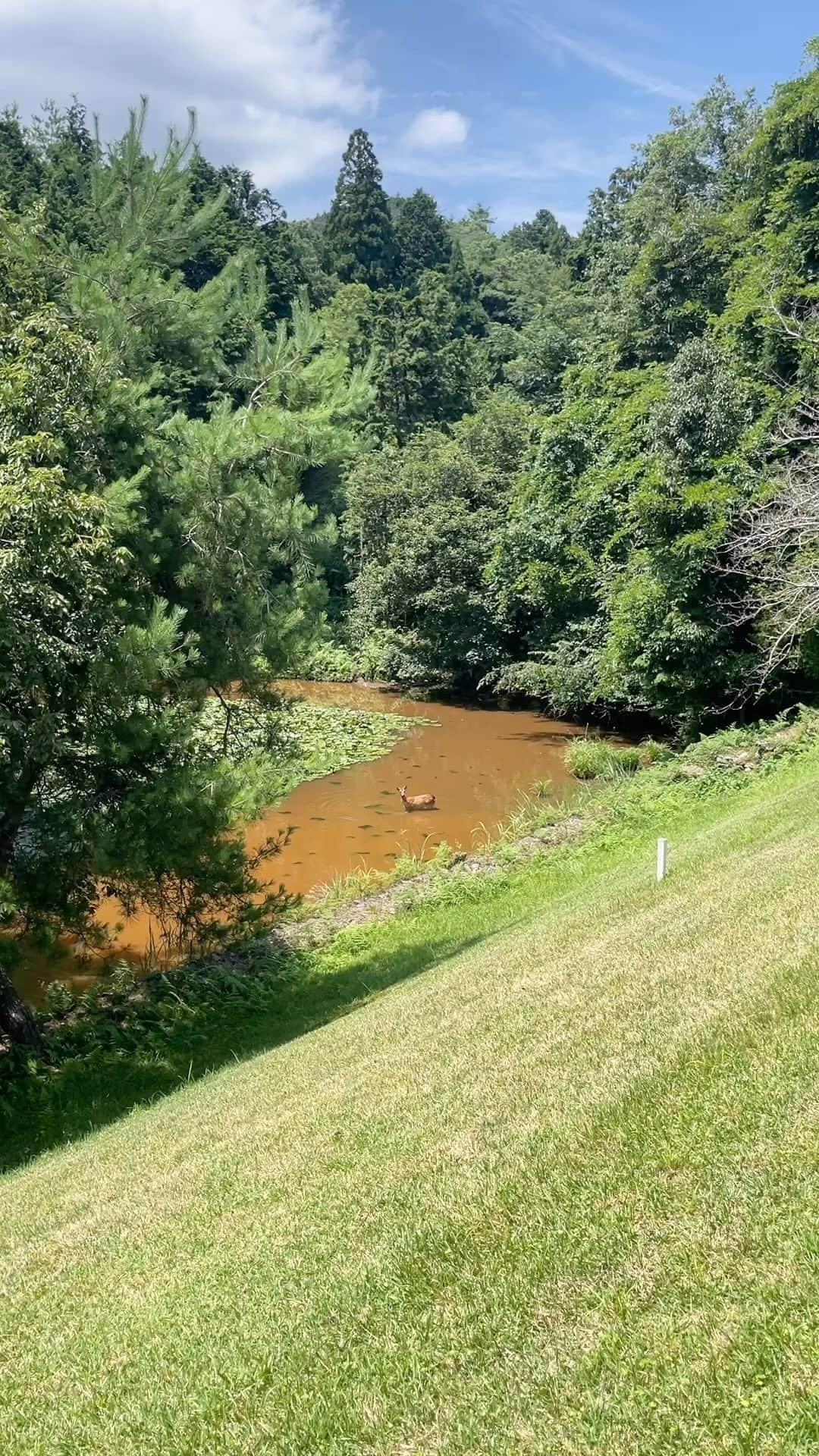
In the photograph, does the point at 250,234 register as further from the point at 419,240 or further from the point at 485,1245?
the point at 485,1245

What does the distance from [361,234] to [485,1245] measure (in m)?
97.5

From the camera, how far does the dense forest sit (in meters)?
9.22

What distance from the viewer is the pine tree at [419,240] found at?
9331 centimetres

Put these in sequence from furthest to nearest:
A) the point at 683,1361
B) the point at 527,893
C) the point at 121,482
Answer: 1. the point at 527,893
2. the point at 121,482
3. the point at 683,1361

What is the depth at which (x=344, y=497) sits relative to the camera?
47.7 m

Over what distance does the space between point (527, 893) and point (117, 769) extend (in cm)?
681

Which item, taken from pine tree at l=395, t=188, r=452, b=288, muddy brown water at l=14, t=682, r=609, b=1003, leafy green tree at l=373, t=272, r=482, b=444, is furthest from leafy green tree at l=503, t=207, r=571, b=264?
muddy brown water at l=14, t=682, r=609, b=1003

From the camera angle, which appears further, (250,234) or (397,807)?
(250,234)

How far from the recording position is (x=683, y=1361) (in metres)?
2.91

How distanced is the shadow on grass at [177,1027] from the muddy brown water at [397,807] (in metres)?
1.03

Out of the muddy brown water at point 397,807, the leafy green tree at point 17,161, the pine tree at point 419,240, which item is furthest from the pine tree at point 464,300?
the muddy brown water at point 397,807

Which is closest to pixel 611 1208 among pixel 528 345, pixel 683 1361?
pixel 683 1361

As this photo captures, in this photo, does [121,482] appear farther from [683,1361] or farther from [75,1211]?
[683,1361]

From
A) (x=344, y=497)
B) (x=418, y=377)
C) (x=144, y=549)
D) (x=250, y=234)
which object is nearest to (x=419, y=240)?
(x=250, y=234)
